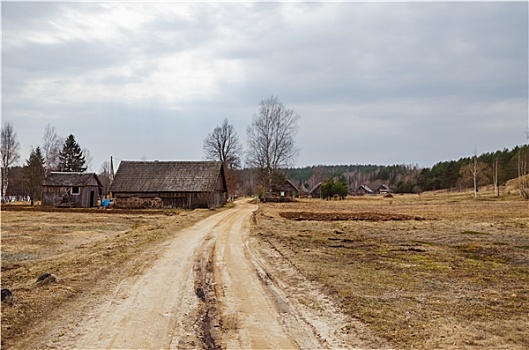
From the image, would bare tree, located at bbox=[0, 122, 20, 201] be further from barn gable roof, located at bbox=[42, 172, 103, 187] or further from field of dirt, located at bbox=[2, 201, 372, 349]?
field of dirt, located at bbox=[2, 201, 372, 349]

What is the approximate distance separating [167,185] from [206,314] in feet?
149

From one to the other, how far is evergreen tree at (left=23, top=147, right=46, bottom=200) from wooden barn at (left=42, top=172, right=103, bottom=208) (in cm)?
900

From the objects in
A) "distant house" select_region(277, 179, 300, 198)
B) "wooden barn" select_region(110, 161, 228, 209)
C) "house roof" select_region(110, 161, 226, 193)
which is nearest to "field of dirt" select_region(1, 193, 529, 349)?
"wooden barn" select_region(110, 161, 228, 209)

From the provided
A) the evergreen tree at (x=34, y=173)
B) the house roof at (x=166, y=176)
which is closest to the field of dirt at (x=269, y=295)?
the house roof at (x=166, y=176)

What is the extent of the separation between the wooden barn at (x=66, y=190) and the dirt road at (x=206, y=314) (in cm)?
4364

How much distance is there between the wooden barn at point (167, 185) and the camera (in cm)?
5169

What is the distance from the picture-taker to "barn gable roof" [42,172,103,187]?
53.0 m

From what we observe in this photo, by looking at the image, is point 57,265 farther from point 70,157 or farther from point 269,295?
point 70,157

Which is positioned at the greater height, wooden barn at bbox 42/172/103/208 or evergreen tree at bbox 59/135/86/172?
evergreen tree at bbox 59/135/86/172

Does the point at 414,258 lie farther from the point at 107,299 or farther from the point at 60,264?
the point at 60,264

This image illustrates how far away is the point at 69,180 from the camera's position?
175 ft

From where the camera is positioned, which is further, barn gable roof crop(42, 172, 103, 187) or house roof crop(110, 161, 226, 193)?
barn gable roof crop(42, 172, 103, 187)

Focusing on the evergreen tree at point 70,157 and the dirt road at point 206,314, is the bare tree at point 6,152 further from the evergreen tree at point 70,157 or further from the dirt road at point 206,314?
the dirt road at point 206,314

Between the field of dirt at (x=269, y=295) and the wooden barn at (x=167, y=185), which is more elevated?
the wooden barn at (x=167, y=185)
